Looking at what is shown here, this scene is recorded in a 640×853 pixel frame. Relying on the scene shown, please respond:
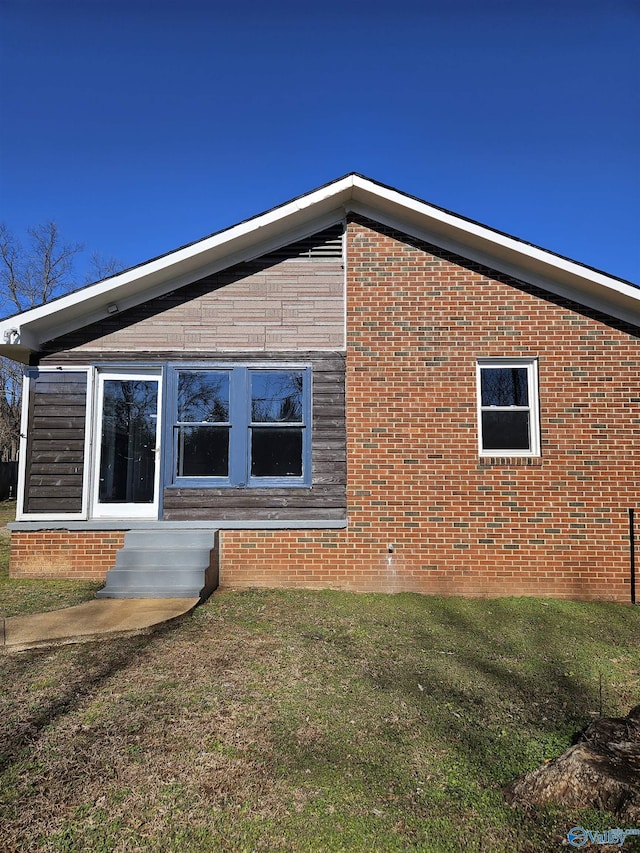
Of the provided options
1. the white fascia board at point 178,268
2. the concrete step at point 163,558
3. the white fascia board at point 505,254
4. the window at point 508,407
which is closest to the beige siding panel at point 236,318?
the white fascia board at point 178,268

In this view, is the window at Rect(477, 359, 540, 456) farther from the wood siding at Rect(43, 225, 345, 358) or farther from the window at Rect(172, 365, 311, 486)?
the window at Rect(172, 365, 311, 486)

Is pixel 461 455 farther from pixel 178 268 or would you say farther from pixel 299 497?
pixel 178 268

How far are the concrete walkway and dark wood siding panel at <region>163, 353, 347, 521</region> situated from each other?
1.43 meters

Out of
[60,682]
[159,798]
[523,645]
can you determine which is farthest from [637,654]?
[60,682]

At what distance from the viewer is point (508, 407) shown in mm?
7188

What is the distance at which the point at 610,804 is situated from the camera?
8.24 ft

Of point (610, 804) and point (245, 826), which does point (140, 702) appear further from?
point (610, 804)

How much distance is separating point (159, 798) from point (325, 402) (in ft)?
17.1

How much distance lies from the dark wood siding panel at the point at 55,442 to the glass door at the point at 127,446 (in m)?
0.26

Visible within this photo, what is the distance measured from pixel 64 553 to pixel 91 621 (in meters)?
2.17

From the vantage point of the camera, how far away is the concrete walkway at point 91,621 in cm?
475

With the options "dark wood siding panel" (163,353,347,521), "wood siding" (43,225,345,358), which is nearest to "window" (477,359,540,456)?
"dark wood siding panel" (163,353,347,521)

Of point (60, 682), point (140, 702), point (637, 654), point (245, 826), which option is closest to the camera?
point (245, 826)

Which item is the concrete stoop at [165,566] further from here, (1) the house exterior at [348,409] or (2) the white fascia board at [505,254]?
(2) the white fascia board at [505,254]
